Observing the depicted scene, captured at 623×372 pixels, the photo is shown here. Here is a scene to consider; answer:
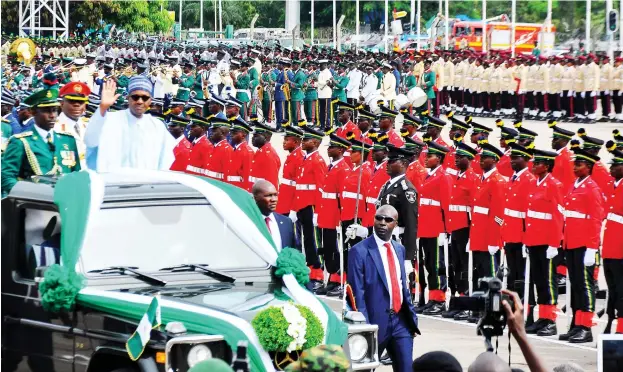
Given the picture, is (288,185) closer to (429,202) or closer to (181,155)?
(181,155)

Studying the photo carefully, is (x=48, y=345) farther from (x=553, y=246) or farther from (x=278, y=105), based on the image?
(x=278, y=105)

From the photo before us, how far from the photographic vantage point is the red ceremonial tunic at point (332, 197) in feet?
56.0

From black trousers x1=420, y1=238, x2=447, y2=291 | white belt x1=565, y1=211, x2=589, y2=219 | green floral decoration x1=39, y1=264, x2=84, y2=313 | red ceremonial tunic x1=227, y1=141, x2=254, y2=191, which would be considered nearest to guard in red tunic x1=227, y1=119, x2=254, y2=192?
red ceremonial tunic x1=227, y1=141, x2=254, y2=191

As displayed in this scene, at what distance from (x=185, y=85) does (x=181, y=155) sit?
21.0 meters

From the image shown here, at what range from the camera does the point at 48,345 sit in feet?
28.0

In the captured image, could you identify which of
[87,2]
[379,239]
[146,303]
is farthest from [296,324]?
[87,2]

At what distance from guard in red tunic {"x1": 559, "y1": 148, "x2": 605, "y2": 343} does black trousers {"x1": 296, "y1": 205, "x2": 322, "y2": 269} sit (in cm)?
420

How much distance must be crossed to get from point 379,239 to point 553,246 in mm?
4099

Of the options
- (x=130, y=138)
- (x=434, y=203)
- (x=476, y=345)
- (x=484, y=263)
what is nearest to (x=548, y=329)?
(x=476, y=345)

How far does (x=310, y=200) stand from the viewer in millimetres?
17578

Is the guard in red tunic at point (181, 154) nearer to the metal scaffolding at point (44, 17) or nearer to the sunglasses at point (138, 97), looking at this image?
the sunglasses at point (138, 97)

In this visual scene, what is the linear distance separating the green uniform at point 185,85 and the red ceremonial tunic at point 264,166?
830 inches

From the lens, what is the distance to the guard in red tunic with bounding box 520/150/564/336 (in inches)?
561

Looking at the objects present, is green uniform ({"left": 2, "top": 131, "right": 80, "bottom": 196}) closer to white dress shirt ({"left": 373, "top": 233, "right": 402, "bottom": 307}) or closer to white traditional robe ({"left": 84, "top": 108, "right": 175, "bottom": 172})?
white traditional robe ({"left": 84, "top": 108, "right": 175, "bottom": 172})
